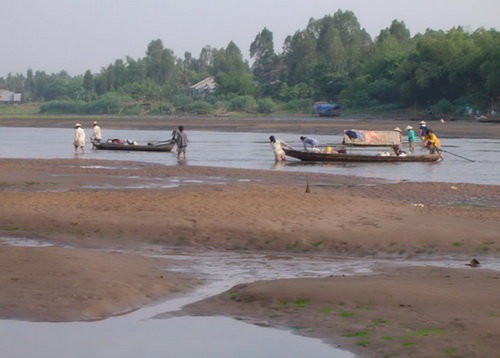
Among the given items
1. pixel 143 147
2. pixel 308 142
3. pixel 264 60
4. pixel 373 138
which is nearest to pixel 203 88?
pixel 264 60

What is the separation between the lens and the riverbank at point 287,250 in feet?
33.1

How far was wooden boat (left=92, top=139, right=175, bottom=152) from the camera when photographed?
142 feet

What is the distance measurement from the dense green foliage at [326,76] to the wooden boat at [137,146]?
149ft

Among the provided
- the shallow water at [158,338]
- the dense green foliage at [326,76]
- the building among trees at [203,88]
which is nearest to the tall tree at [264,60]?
the dense green foliage at [326,76]

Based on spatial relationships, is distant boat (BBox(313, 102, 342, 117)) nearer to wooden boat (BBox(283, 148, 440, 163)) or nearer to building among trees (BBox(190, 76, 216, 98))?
building among trees (BBox(190, 76, 216, 98))

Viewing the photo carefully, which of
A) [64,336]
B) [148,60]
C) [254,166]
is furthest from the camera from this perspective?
[148,60]

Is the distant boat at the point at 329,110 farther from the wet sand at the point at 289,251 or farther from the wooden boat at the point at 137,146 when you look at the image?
the wet sand at the point at 289,251

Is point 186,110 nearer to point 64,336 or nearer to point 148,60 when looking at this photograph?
point 148,60

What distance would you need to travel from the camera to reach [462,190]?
2584 cm

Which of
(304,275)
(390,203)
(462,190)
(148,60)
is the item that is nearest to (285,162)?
(462,190)

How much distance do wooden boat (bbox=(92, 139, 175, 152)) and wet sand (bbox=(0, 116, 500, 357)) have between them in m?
15.7

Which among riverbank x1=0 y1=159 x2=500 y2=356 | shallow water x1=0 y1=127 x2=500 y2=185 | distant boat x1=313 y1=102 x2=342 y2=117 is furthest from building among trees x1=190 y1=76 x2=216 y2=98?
riverbank x1=0 y1=159 x2=500 y2=356

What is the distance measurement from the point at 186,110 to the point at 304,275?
111 metres

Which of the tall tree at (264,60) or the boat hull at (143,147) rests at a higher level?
the tall tree at (264,60)
